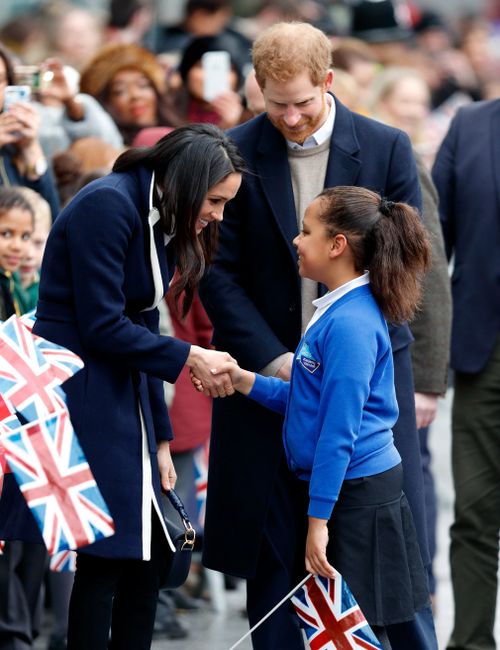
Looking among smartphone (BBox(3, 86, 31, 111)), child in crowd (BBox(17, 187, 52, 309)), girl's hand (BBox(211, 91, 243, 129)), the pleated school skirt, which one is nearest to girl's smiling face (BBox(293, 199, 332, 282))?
the pleated school skirt

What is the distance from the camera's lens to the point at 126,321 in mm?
4395

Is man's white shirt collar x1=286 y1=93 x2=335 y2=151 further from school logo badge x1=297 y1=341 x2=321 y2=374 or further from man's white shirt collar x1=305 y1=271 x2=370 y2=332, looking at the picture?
school logo badge x1=297 y1=341 x2=321 y2=374

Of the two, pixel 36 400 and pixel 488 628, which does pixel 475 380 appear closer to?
pixel 488 628

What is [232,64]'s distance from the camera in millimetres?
8297

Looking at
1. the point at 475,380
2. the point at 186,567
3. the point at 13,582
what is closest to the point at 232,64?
the point at 475,380

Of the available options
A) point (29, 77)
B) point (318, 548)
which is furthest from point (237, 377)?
point (29, 77)

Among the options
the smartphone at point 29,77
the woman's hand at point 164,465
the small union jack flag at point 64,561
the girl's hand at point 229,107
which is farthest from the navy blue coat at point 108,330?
the girl's hand at point 229,107

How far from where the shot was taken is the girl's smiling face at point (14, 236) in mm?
5672

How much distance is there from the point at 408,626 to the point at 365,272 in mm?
1140

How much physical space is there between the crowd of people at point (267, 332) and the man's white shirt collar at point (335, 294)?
14mm

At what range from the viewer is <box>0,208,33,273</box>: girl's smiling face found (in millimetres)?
5672

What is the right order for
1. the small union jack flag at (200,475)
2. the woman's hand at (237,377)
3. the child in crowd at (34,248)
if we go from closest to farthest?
1. the woman's hand at (237,377)
2. the child in crowd at (34,248)
3. the small union jack flag at (200,475)

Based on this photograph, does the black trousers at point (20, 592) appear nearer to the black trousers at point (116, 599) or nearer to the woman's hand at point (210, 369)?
the black trousers at point (116, 599)

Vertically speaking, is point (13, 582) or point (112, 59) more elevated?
point (112, 59)
